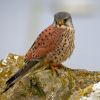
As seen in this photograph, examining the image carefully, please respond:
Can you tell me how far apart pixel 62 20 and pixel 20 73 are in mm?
997

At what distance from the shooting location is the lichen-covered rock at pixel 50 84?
18.5ft

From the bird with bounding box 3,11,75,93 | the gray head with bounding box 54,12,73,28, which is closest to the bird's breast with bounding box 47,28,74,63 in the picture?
the bird with bounding box 3,11,75,93

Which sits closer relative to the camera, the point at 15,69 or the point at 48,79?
the point at 48,79

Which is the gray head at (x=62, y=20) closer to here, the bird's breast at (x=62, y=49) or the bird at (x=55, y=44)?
the bird at (x=55, y=44)

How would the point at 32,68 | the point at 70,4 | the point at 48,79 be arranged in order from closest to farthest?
the point at 48,79, the point at 32,68, the point at 70,4

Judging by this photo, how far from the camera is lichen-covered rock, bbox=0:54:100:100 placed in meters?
5.64

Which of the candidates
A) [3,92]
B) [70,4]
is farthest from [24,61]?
[70,4]

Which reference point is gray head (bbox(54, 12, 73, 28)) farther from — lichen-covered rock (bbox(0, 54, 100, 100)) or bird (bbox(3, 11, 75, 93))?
lichen-covered rock (bbox(0, 54, 100, 100))

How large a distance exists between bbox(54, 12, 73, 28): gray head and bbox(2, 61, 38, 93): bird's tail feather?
0.61 metres

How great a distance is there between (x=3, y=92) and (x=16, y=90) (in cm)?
17

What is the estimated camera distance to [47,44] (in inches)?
256

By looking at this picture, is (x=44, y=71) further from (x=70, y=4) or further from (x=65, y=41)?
(x=70, y=4)

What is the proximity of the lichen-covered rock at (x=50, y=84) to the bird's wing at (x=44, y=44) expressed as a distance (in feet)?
1.06

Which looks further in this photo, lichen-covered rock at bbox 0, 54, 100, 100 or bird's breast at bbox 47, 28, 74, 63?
bird's breast at bbox 47, 28, 74, 63
